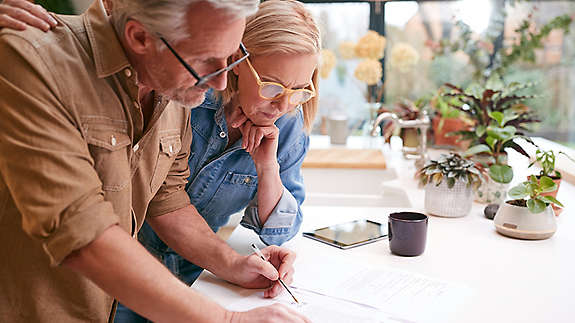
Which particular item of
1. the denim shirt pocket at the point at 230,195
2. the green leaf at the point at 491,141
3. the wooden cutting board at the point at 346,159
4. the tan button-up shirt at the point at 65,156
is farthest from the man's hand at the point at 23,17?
the wooden cutting board at the point at 346,159

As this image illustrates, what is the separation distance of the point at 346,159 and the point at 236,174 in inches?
52.0

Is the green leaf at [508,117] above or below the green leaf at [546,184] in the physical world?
above

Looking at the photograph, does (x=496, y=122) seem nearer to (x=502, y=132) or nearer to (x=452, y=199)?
(x=502, y=132)

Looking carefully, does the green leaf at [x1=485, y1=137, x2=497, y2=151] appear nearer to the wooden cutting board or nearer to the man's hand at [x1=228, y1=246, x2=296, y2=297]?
the wooden cutting board

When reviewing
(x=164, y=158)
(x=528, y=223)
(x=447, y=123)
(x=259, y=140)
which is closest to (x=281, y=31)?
(x=259, y=140)

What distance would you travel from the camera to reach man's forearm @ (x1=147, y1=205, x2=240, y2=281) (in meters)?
1.31

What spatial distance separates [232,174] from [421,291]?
61 centimetres

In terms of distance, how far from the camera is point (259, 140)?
1472 mm

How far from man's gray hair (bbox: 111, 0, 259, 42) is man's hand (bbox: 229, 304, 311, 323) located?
491 mm

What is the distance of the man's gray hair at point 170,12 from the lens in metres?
0.88

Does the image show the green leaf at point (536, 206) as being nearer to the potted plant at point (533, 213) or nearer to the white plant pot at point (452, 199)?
the potted plant at point (533, 213)

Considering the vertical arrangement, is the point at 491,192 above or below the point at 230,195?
below

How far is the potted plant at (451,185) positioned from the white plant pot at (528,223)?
206mm

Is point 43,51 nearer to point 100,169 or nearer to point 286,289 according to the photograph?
point 100,169
